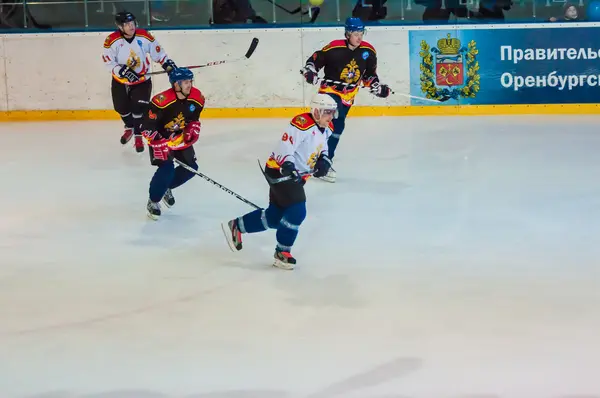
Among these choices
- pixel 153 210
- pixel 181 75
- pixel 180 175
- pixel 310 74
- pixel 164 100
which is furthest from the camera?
pixel 310 74

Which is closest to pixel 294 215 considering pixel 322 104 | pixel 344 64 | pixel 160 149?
pixel 322 104

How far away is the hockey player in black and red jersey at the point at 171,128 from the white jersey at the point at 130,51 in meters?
2.90

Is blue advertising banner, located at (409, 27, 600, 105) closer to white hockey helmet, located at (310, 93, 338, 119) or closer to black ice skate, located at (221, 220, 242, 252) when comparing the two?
black ice skate, located at (221, 220, 242, 252)

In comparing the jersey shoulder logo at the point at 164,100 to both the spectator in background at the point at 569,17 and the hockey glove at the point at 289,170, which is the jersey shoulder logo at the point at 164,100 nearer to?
the hockey glove at the point at 289,170

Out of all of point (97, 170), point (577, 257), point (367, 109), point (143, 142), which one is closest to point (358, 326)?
point (577, 257)

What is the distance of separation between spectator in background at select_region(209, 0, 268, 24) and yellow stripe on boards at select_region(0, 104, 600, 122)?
0.99m

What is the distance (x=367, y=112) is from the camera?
38.2 feet

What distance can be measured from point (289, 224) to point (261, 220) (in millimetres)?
232

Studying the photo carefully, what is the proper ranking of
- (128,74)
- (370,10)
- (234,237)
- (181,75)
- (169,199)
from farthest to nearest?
(370,10) < (128,74) < (169,199) < (181,75) < (234,237)

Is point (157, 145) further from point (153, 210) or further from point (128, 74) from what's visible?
point (128, 74)

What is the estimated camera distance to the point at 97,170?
28.5 feet

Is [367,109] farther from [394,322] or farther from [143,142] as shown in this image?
[394,322]

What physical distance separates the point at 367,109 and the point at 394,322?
7467 millimetres

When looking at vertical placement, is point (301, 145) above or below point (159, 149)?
above
